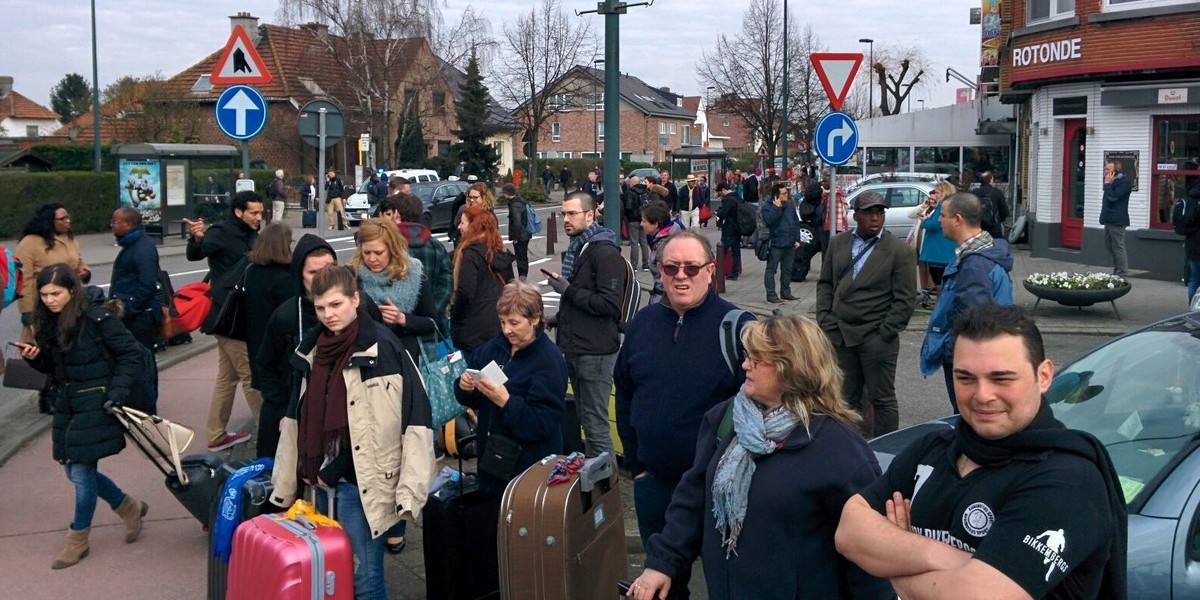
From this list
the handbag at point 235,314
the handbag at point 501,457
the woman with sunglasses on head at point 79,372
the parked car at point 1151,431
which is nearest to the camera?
the parked car at point 1151,431

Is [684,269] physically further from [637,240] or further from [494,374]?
[637,240]

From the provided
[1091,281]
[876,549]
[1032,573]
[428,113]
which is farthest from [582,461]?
[428,113]

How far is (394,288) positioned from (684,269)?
2682 millimetres

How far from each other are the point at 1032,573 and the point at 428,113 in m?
60.2

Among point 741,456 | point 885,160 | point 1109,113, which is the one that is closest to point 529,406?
point 741,456

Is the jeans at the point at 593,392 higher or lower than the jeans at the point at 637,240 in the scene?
lower

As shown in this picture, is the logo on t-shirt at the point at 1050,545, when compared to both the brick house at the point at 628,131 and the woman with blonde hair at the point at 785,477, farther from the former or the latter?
the brick house at the point at 628,131

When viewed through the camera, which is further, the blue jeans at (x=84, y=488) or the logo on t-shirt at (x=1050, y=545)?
the blue jeans at (x=84, y=488)

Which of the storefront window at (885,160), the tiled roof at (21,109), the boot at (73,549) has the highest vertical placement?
the tiled roof at (21,109)

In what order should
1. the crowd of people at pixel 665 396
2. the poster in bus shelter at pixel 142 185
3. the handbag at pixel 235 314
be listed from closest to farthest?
the crowd of people at pixel 665 396
the handbag at pixel 235 314
the poster in bus shelter at pixel 142 185

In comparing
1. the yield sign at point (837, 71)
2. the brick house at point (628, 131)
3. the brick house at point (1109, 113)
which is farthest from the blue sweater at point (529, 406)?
the brick house at point (628, 131)

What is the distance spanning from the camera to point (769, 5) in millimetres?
47719

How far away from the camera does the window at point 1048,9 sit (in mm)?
20281

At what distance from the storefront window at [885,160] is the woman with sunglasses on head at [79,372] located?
3826 cm
